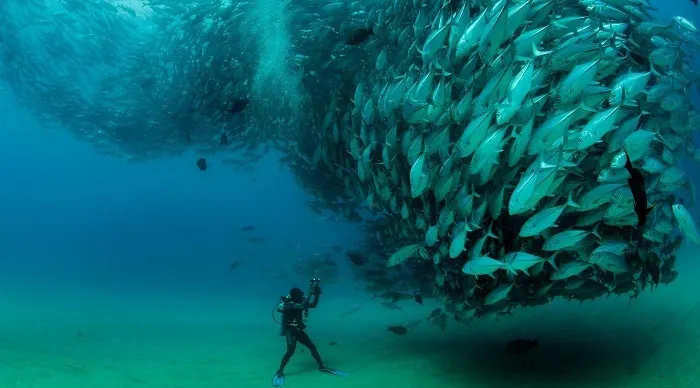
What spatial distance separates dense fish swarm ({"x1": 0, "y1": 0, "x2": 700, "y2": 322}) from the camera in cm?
457

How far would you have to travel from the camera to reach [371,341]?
12.5m

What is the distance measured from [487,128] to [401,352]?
6909 millimetres

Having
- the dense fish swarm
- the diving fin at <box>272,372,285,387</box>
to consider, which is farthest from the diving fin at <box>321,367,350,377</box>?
the dense fish swarm

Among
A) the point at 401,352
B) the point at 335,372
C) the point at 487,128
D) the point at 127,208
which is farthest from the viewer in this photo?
the point at 127,208

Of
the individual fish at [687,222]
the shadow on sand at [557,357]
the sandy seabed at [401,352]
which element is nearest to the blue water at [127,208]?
the sandy seabed at [401,352]

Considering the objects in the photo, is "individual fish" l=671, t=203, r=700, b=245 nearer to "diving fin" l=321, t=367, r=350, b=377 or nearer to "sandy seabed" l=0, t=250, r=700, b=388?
"sandy seabed" l=0, t=250, r=700, b=388

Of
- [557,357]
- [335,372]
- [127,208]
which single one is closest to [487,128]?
[557,357]

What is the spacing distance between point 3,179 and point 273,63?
9594 centimetres

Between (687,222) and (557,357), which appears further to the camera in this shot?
(557,357)

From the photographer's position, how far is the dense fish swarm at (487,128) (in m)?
4.57

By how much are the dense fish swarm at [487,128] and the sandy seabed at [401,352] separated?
1168 millimetres

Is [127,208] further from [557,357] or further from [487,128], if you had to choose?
[487,128]

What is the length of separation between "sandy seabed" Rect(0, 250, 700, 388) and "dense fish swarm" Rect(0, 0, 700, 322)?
1.17 metres

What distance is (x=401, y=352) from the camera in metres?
10.2
